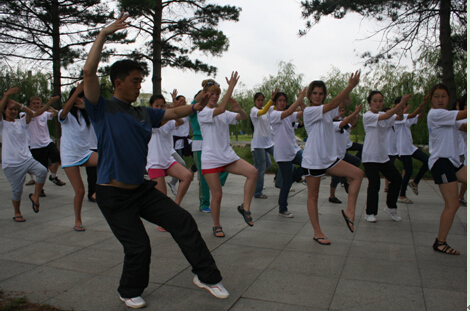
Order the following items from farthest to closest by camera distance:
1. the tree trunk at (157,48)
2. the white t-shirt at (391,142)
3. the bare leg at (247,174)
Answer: the tree trunk at (157,48), the white t-shirt at (391,142), the bare leg at (247,174)

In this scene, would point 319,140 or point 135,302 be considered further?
point 319,140

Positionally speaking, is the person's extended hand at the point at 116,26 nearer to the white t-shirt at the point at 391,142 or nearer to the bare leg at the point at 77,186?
the bare leg at the point at 77,186

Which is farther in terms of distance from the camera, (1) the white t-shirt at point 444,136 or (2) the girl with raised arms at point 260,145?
(2) the girl with raised arms at point 260,145

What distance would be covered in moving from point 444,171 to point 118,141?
3.43m

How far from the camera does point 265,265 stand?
386 cm

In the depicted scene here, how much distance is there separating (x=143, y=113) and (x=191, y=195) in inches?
208

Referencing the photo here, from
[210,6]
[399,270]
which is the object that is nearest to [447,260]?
[399,270]

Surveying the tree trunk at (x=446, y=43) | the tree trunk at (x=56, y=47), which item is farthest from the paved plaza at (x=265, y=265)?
the tree trunk at (x=56, y=47)

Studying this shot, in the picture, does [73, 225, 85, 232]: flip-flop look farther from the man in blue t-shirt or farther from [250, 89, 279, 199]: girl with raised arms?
[250, 89, 279, 199]: girl with raised arms

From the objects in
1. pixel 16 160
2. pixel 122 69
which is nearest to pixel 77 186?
pixel 16 160

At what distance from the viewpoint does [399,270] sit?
368 cm

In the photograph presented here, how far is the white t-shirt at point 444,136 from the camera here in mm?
4332

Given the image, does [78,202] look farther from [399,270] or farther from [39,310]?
[399,270]

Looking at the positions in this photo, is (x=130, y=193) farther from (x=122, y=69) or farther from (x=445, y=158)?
(x=445, y=158)
